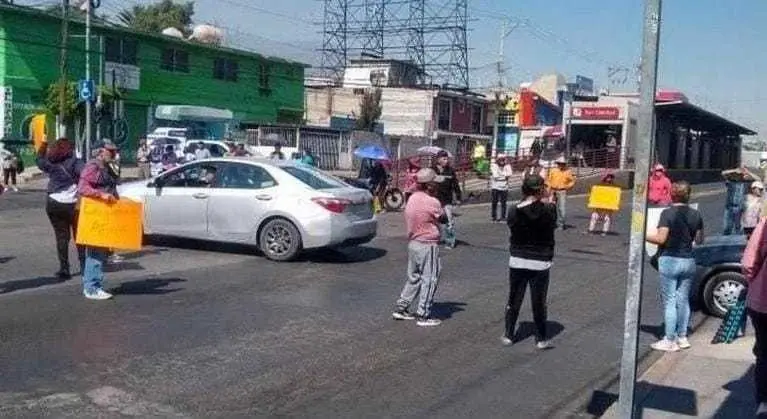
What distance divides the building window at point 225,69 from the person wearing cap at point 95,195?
1525 inches

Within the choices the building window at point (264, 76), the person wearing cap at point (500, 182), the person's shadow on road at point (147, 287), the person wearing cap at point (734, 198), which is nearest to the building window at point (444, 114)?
the building window at point (264, 76)

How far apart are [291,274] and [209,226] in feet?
6.92

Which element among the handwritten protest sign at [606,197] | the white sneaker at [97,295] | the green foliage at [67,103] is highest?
the green foliage at [67,103]

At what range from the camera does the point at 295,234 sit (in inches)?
526

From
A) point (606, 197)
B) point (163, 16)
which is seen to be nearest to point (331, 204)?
point (606, 197)

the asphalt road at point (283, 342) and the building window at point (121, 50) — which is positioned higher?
the building window at point (121, 50)

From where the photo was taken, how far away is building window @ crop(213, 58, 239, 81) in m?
47.9

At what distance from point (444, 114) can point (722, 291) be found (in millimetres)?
47886

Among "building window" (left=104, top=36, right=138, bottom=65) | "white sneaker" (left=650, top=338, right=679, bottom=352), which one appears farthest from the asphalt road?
"building window" (left=104, top=36, right=138, bottom=65)

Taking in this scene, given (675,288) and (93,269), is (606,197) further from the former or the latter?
(93,269)

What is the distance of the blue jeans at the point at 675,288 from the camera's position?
8562mm

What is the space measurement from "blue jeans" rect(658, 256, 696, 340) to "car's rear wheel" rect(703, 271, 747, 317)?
2.24m

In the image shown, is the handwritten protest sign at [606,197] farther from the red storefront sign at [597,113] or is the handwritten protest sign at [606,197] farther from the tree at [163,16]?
the tree at [163,16]

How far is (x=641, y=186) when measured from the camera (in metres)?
5.11
